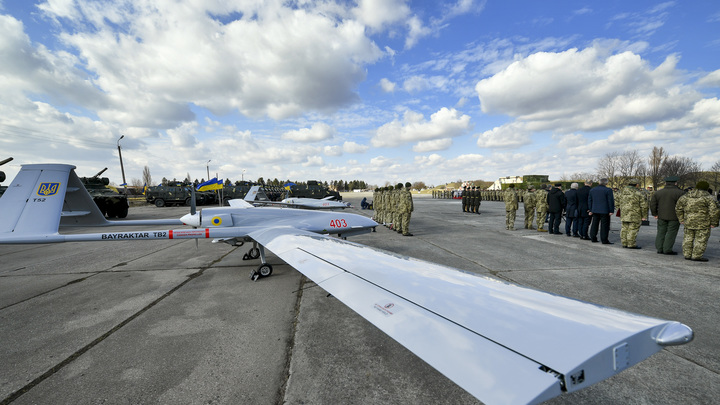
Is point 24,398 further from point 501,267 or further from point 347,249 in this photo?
point 501,267

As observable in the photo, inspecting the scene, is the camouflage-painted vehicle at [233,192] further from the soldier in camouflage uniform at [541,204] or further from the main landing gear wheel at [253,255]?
the soldier in camouflage uniform at [541,204]

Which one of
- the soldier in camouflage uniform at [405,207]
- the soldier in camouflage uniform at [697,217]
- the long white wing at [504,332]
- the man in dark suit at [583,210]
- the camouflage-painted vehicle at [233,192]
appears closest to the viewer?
the long white wing at [504,332]

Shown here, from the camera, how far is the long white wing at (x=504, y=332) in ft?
3.17

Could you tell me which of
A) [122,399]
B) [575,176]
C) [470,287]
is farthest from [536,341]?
[575,176]

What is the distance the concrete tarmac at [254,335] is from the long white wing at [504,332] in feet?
4.06

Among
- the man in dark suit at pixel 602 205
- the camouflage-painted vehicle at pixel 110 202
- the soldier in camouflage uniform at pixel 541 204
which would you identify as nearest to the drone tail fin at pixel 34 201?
the man in dark suit at pixel 602 205

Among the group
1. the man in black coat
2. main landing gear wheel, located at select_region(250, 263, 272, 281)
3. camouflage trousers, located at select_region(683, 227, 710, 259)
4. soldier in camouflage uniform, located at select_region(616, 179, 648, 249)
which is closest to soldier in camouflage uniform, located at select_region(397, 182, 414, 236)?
the man in black coat

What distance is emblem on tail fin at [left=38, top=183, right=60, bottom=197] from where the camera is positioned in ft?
14.9

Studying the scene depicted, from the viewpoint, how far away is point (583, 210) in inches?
345

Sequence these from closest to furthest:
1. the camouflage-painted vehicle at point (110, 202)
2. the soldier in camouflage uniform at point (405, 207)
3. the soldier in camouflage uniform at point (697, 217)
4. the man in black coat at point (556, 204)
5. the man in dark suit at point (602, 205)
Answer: the soldier in camouflage uniform at point (697, 217)
the man in dark suit at point (602, 205)
the man in black coat at point (556, 204)
the soldier in camouflage uniform at point (405, 207)
the camouflage-painted vehicle at point (110, 202)

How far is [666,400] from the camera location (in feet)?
7.24

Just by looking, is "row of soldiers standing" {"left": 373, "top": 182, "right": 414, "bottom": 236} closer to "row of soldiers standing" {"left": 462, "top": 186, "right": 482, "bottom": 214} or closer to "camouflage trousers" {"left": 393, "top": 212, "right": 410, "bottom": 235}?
"camouflage trousers" {"left": 393, "top": 212, "right": 410, "bottom": 235}

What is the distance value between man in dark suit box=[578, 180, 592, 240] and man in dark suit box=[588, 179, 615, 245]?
505 mm

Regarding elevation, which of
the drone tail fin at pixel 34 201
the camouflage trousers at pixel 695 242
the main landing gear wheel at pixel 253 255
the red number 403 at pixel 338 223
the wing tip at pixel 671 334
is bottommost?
the main landing gear wheel at pixel 253 255
